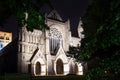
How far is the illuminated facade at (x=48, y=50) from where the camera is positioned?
176 feet

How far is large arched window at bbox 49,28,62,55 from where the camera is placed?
6034 centimetres

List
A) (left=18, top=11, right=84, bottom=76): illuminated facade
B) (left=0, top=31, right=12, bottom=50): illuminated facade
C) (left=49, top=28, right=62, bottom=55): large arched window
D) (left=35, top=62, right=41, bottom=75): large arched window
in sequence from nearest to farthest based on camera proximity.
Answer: (left=18, top=11, right=84, bottom=76): illuminated facade, (left=35, top=62, right=41, bottom=75): large arched window, (left=49, top=28, right=62, bottom=55): large arched window, (left=0, top=31, right=12, bottom=50): illuminated facade

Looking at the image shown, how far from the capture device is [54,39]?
201 feet

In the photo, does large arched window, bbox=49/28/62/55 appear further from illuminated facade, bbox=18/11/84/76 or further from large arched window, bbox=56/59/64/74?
large arched window, bbox=56/59/64/74

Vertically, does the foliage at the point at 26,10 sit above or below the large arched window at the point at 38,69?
above

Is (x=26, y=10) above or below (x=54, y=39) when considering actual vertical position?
below

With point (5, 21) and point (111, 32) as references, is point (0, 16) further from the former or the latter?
point (111, 32)

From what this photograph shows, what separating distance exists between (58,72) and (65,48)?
7.23 meters

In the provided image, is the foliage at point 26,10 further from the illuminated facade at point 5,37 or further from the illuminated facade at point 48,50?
the illuminated facade at point 5,37

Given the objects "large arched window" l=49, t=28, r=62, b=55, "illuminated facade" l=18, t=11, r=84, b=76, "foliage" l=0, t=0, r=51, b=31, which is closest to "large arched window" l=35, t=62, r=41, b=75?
"illuminated facade" l=18, t=11, r=84, b=76

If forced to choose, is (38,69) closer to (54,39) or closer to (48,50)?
(48,50)

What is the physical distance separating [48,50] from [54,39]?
4.55m

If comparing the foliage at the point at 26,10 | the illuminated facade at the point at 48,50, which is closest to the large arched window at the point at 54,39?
the illuminated facade at the point at 48,50

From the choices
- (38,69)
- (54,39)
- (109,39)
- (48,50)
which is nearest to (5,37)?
(54,39)
